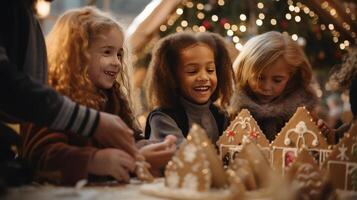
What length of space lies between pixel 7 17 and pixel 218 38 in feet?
2.67

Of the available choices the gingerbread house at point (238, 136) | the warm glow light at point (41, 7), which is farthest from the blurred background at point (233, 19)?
the gingerbread house at point (238, 136)

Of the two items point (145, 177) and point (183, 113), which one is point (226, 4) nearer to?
point (183, 113)

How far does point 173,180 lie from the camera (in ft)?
3.70

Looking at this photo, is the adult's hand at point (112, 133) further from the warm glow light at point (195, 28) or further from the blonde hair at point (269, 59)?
the warm glow light at point (195, 28)

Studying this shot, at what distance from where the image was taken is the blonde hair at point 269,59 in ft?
5.84

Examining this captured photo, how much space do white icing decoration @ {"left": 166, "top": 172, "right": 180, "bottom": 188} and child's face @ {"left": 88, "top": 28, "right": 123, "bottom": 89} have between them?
17.7 inches

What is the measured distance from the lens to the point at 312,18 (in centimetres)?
330

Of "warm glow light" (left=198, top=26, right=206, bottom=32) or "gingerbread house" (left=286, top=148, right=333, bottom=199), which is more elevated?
"warm glow light" (left=198, top=26, right=206, bottom=32)

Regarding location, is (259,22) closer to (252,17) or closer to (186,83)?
(252,17)

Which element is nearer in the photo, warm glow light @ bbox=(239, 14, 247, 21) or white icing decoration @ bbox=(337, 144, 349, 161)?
white icing decoration @ bbox=(337, 144, 349, 161)

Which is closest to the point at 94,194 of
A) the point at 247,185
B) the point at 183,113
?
the point at 247,185

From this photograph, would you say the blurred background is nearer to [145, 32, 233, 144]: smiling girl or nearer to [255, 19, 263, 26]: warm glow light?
[255, 19, 263, 26]: warm glow light

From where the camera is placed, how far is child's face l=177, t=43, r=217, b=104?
169 cm

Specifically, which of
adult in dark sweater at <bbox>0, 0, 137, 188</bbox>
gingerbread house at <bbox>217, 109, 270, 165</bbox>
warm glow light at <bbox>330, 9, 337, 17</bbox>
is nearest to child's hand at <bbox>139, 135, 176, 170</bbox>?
adult in dark sweater at <bbox>0, 0, 137, 188</bbox>
